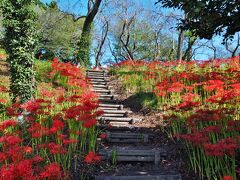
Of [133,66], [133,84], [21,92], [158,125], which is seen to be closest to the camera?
[158,125]

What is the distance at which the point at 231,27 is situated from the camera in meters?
5.70

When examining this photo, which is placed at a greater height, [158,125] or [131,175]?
[158,125]

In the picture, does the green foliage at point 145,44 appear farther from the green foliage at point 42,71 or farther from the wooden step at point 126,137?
the wooden step at point 126,137

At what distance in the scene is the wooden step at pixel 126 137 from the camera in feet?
24.4

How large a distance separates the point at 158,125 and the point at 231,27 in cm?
347

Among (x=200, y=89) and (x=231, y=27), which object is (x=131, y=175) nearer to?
(x=231, y=27)

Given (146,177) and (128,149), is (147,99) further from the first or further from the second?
(146,177)

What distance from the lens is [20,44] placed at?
30.3 feet

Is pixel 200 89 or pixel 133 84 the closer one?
pixel 200 89

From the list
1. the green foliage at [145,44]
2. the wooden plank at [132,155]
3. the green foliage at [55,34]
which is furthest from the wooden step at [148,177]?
the green foliage at [145,44]

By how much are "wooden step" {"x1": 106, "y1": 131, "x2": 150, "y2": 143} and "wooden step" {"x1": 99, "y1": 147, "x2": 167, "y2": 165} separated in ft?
3.43

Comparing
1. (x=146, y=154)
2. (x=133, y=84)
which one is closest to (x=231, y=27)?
(x=146, y=154)

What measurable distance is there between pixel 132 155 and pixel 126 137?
4.10 ft

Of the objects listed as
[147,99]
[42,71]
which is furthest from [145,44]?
[147,99]
